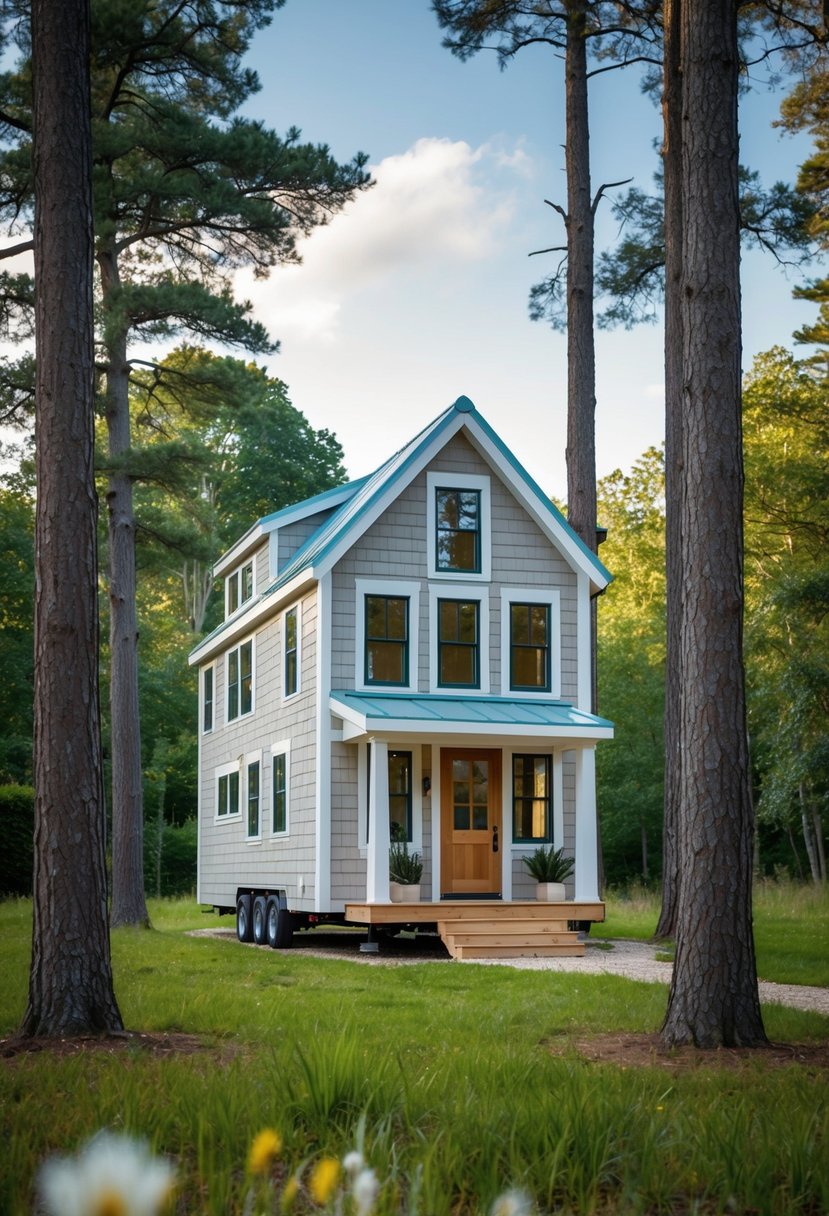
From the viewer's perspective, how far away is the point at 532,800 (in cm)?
1992

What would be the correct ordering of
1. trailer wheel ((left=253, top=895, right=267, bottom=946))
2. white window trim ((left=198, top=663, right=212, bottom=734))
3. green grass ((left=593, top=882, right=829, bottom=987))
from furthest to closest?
white window trim ((left=198, top=663, right=212, bottom=734)) → trailer wheel ((left=253, top=895, right=267, bottom=946)) → green grass ((left=593, top=882, right=829, bottom=987))

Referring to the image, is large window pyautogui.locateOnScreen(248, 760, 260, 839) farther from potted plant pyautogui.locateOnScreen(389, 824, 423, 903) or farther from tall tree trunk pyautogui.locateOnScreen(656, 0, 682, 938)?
tall tree trunk pyautogui.locateOnScreen(656, 0, 682, 938)

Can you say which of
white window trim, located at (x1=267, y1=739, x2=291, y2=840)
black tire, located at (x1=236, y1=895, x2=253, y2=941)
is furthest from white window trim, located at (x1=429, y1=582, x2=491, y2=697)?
black tire, located at (x1=236, y1=895, x2=253, y2=941)

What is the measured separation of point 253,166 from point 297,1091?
59.4 feet

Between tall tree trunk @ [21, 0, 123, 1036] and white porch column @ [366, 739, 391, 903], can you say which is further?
white porch column @ [366, 739, 391, 903]

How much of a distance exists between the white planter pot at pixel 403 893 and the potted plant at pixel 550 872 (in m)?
1.90

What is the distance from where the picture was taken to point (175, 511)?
48.1m

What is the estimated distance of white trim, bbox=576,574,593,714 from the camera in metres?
20.5

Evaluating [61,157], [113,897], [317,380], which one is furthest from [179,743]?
[61,157]

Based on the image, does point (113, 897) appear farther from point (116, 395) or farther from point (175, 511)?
→ point (175, 511)

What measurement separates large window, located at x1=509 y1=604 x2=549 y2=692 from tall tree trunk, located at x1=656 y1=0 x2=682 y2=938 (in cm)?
246

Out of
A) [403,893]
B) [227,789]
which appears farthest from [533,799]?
[227,789]

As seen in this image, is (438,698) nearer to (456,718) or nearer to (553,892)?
(456,718)

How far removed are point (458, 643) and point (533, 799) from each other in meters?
2.52
